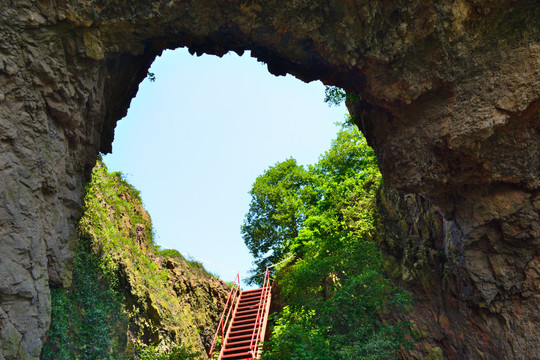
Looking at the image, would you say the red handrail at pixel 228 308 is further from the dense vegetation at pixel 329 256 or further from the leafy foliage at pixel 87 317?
the leafy foliage at pixel 87 317

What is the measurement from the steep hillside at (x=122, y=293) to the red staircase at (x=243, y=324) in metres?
0.75

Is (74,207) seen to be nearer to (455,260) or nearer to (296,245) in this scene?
(455,260)

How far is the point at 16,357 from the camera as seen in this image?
589 cm

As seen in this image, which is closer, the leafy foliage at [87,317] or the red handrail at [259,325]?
the leafy foliage at [87,317]

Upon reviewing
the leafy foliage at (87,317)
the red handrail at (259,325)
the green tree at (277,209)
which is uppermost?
the green tree at (277,209)

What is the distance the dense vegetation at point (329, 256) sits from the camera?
8.82 meters

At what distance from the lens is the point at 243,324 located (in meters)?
15.8

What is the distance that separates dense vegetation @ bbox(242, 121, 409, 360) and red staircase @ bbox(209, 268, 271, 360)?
69 cm

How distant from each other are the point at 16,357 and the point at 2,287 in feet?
3.17

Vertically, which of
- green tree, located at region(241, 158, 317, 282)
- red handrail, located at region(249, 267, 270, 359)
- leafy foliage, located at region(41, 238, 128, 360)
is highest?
green tree, located at region(241, 158, 317, 282)

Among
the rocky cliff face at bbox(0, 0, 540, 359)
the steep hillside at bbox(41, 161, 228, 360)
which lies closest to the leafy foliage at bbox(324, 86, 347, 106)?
the rocky cliff face at bbox(0, 0, 540, 359)

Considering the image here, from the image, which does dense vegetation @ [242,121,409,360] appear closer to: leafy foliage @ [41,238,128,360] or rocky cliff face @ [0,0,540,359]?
rocky cliff face @ [0,0,540,359]

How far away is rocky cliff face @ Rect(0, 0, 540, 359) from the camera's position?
24.6 ft

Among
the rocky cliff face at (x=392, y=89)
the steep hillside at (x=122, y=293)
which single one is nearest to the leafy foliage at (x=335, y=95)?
the rocky cliff face at (x=392, y=89)
